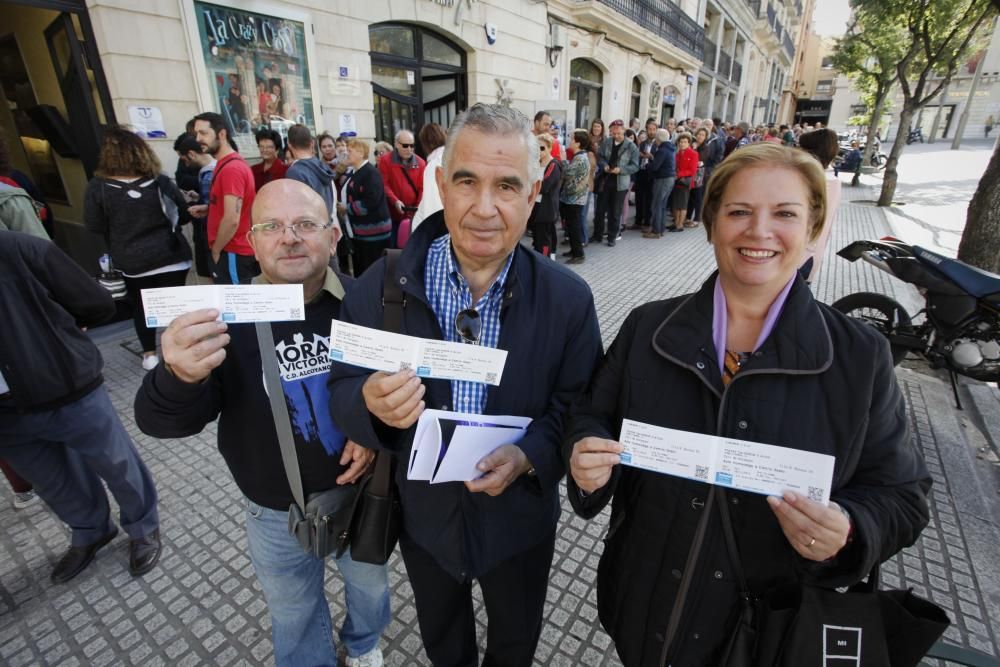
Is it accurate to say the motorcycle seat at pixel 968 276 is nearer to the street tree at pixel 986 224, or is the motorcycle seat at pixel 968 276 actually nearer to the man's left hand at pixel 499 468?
the street tree at pixel 986 224

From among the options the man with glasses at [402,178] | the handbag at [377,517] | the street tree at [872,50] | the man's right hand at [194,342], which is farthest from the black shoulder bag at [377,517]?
the street tree at [872,50]

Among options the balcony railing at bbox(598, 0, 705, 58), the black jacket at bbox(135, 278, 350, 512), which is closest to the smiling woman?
the black jacket at bbox(135, 278, 350, 512)

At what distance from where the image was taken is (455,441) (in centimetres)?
124

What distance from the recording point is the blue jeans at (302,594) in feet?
5.50

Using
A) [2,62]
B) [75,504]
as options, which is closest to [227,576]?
[75,504]

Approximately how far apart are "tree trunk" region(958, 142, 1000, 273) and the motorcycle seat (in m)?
1.01

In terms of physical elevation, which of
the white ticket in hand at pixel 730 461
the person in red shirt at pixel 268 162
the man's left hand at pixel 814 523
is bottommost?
the man's left hand at pixel 814 523

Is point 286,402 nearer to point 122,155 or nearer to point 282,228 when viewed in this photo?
point 282,228

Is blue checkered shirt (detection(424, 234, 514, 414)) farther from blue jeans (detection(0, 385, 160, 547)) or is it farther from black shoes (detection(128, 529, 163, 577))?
black shoes (detection(128, 529, 163, 577))

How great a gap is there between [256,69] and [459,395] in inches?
266

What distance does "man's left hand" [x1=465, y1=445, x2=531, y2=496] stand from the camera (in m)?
1.33

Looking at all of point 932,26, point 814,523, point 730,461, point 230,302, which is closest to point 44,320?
point 230,302

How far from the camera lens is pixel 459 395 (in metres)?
1.45

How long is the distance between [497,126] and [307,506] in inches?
52.2
